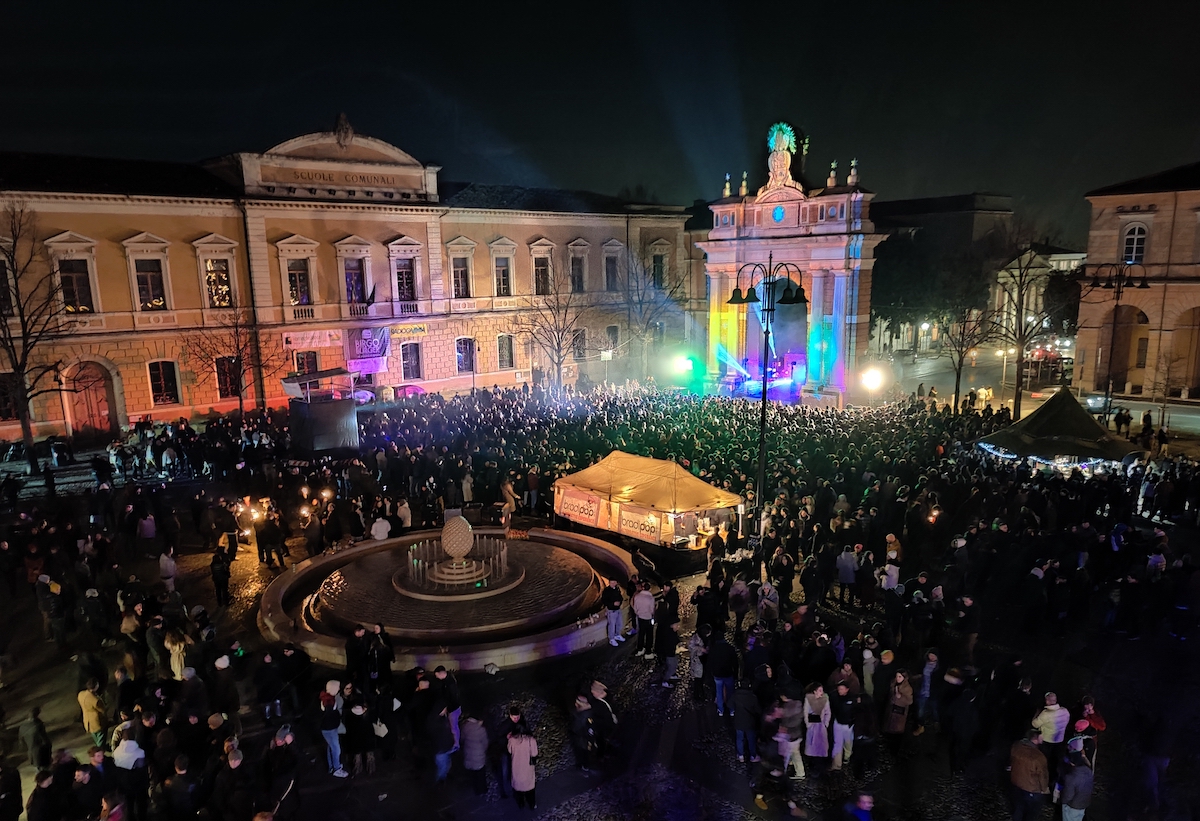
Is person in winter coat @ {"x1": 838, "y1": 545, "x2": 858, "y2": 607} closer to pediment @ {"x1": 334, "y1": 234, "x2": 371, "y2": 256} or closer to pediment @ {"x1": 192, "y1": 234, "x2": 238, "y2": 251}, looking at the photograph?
pediment @ {"x1": 334, "y1": 234, "x2": 371, "y2": 256}

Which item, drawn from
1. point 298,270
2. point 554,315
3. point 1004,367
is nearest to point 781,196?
point 554,315

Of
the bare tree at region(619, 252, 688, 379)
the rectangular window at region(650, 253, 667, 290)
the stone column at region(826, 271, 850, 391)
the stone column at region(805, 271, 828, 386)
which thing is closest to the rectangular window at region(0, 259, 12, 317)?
the bare tree at region(619, 252, 688, 379)

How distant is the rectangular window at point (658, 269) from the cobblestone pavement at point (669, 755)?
1282 inches

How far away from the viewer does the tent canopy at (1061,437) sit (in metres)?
18.1

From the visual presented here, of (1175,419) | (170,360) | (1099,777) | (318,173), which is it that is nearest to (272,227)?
(318,173)

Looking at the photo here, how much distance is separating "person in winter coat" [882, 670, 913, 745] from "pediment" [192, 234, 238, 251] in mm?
28360

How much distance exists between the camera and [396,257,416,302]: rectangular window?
111 feet

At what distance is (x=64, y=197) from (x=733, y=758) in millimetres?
27893

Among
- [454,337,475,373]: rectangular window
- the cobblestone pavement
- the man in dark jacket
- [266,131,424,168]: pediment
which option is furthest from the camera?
[454,337,475,373]: rectangular window

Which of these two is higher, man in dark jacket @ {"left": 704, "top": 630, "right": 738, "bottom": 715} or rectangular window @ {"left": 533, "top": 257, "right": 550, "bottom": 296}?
rectangular window @ {"left": 533, "top": 257, "right": 550, "bottom": 296}

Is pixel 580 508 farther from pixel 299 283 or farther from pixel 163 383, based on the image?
pixel 299 283

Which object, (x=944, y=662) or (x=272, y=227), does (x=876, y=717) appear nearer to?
(x=944, y=662)

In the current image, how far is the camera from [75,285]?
26.3m

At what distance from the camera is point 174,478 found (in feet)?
71.9
